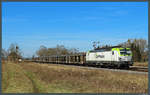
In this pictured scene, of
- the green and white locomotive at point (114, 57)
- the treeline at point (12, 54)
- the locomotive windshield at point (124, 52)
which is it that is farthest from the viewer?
the treeline at point (12, 54)

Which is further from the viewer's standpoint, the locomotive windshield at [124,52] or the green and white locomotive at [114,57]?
the locomotive windshield at [124,52]

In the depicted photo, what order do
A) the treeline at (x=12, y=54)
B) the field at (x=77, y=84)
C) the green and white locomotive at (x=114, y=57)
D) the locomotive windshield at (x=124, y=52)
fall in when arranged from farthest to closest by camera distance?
the treeline at (x=12, y=54)
the locomotive windshield at (x=124, y=52)
the green and white locomotive at (x=114, y=57)
the field at (x=77, y=84)

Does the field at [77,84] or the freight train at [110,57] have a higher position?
the freight train at [110,57]

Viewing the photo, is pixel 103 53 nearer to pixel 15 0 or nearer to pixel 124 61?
pixel 124 61

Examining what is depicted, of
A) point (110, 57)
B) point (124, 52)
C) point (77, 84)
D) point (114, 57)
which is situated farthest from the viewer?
point (110, 57)

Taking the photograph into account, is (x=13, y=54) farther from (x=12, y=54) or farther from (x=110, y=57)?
(x=110, y=57)

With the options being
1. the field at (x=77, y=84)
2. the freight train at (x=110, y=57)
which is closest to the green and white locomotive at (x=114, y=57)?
the freight train at (x=110, y=57)

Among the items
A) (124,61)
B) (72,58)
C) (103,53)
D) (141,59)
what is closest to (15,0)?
(124,61)

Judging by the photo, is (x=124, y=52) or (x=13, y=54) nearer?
(x=124, y=52)

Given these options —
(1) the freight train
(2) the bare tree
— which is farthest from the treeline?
(1) the freight train

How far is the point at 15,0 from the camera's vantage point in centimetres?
1462

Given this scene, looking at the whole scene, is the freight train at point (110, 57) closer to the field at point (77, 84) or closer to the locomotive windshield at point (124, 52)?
the locomotive windshield at point (124, 52)

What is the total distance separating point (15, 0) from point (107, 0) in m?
6.08

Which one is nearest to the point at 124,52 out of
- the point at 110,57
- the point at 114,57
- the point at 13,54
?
the point at 114,57
